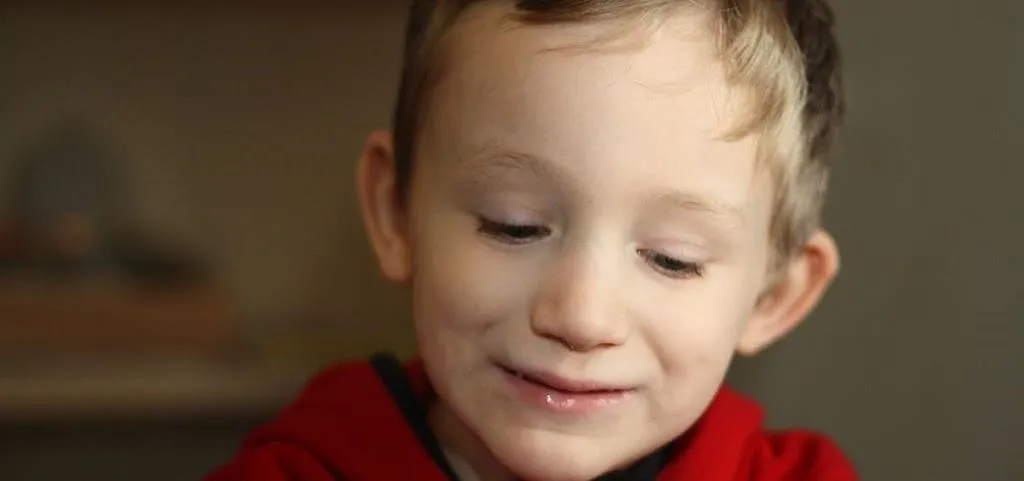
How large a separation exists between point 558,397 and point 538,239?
0.10 metres

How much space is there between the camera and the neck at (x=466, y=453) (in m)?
0.85

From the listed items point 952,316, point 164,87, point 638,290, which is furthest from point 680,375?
point 164,87

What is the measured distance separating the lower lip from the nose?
4 cm

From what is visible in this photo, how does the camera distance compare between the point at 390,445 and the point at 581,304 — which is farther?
the point at 390,445

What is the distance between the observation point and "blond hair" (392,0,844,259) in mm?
735

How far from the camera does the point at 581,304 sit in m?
0.70

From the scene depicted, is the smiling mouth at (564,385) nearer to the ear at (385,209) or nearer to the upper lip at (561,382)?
the upper lip at (561,382)

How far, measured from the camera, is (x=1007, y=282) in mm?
1192

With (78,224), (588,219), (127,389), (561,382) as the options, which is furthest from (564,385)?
(78,224)

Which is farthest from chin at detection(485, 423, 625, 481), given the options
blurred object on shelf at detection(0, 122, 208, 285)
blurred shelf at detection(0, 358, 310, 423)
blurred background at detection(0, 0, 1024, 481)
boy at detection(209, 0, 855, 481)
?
blurred object on shelf at detection(0, 122, 208, 285)

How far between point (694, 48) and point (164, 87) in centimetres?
116

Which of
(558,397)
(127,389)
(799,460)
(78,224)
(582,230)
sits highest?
(582,230)

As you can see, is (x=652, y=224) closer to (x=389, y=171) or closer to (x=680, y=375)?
(x=680, y=375)

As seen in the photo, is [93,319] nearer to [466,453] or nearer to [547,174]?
[466,453]
